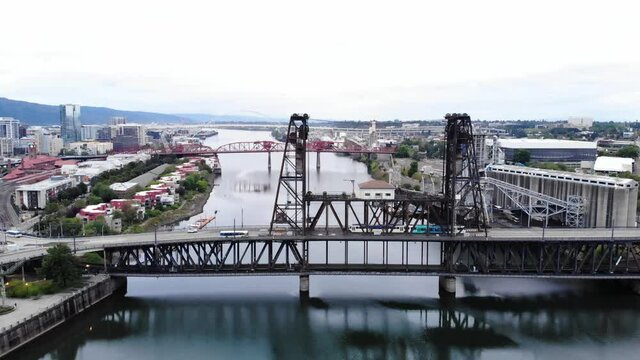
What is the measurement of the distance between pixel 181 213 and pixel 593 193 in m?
27.1

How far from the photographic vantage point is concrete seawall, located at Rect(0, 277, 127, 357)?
15.9 meters

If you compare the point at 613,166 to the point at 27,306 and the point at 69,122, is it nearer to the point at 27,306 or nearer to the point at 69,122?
the point at 27,306

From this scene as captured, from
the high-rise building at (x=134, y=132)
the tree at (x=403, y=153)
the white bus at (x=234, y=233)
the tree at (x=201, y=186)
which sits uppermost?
the high-rise building at (x=134, y=132)

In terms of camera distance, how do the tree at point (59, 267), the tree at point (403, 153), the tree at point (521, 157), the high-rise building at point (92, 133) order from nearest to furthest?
the tree at point (59, 267)
the tree at point (521, 157)
the tree at point (403, 153)
the high-rise building at point (92, 133)

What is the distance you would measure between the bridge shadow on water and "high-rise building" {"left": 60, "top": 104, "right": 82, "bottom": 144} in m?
108

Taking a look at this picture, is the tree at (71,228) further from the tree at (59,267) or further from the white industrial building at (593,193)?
the white industrial building at (593,193)

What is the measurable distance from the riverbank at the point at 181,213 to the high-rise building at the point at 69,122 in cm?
8262

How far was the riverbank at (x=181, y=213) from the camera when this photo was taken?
33.0m

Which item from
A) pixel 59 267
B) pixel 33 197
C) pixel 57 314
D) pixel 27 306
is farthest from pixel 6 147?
pixel 57 314

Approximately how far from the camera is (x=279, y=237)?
67.6ft

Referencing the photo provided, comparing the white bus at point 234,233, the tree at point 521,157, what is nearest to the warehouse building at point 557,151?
the tree at point 521,157

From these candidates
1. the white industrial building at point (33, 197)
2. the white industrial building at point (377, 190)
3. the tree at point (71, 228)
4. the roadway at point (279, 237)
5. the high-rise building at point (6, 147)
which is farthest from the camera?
the high-rise building at point (6, 147)

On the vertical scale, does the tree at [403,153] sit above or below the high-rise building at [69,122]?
below

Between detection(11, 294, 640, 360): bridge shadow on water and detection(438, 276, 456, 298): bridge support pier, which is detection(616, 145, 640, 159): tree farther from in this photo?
detection(438, 276, 456, 298): bridge support pier
